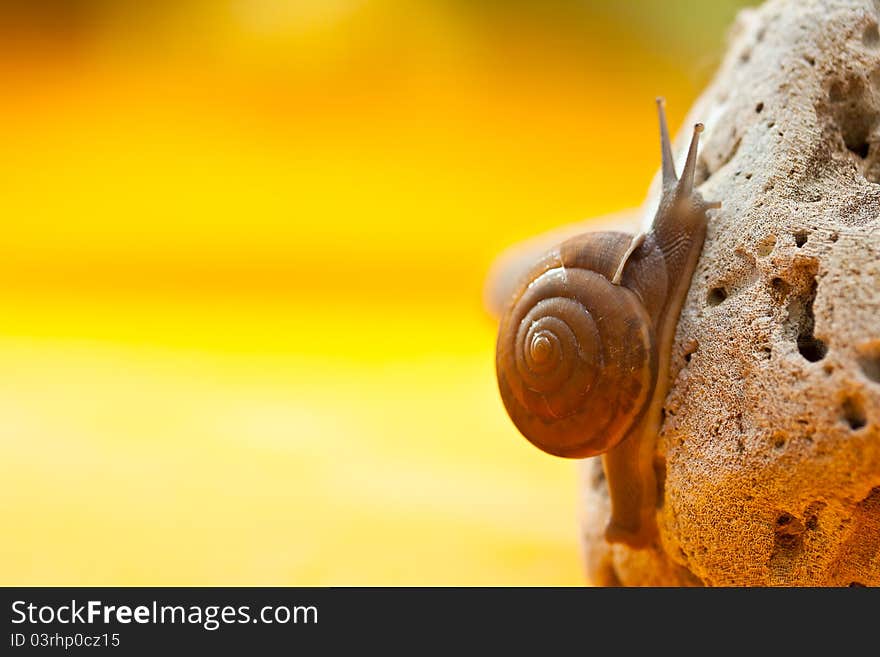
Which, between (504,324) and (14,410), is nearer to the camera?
(504,324)

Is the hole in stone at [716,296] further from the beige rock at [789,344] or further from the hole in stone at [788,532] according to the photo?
the hole in stone at [788,532]

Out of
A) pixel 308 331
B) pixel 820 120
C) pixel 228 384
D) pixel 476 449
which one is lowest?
pixel 820 120

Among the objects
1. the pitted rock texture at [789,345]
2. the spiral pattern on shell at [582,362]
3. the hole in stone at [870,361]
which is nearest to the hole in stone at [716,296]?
the pitted rock texture at [789,345]

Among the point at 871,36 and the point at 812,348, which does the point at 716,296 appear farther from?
the point at 871,36

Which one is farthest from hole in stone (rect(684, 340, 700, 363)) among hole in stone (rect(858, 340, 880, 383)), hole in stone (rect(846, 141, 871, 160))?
hole in stone (rect(846, 141, 871, 160))

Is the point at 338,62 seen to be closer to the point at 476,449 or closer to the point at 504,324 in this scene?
the point at 476,449

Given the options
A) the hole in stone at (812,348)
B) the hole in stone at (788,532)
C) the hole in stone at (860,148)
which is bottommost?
the hole in stone at (788,532)
